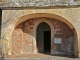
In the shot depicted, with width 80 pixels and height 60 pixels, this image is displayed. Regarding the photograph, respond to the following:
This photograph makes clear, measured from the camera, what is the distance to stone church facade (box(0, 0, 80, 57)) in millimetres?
9102

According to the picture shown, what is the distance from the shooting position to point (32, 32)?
10641 mm

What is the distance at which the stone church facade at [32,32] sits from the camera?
910cm

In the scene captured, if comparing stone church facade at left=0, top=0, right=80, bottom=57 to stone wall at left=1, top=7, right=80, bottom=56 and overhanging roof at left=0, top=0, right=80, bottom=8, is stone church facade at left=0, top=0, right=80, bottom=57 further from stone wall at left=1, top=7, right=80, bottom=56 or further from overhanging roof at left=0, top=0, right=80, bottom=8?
overhanging roof at left=0, top=0, right=80, bottom=8

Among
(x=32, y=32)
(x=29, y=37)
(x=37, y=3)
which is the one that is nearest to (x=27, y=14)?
(x=37, y=3)

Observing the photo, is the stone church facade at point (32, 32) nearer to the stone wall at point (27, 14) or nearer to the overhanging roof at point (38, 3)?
the stone wall at point (27, 14)

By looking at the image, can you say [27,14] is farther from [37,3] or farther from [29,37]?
[29,37]

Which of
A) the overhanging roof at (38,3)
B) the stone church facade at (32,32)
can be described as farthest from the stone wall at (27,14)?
the overhanging roof at (38,3)

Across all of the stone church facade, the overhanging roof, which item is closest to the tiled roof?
the overhanging roof

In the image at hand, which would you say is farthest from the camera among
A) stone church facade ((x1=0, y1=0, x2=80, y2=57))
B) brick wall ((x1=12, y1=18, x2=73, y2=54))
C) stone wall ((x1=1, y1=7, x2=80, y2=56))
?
brick wall ((x1=12, y1=18, x2=73, y2=54))

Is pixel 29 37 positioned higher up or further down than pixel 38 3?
further down

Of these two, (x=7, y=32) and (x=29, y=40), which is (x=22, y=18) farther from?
(x=29, y=40)

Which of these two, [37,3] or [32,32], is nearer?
[37,3]

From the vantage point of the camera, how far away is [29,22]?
10.7m

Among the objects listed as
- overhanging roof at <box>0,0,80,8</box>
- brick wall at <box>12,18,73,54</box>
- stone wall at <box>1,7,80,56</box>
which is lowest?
brick wall at <box>12,18,73,54</box>
